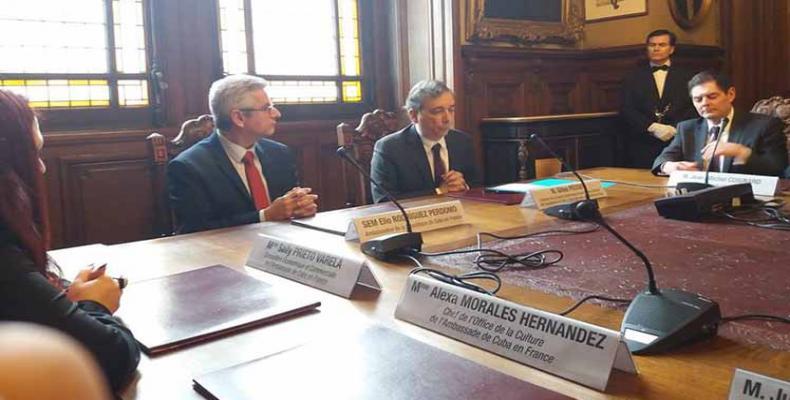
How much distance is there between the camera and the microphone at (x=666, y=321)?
104cm

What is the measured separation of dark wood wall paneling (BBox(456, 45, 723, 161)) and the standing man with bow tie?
0.33 m

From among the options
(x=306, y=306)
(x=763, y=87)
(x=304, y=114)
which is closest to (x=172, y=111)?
(x=304, y=114)

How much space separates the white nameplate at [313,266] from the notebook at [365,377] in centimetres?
34

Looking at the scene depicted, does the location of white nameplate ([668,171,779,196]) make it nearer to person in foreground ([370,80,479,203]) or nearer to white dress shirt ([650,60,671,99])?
person in foreground ([370,80,479,203])

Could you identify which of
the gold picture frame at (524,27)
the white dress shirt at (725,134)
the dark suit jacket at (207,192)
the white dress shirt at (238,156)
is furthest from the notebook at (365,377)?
the gold picture frame at (524,27)

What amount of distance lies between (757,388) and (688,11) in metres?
5.97

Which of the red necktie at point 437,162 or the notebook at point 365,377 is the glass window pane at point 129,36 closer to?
the red necktie at point 437,162

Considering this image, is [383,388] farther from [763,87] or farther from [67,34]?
[763,87]

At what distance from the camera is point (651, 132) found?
5.21 m

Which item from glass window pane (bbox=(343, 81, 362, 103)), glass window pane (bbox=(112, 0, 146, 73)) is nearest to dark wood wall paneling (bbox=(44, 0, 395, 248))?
glass window pane (bbox=(112, 0, 146, 73))

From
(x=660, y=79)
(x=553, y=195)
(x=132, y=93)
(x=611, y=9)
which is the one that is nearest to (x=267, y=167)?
(x=553, y=195)

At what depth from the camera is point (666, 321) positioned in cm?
107

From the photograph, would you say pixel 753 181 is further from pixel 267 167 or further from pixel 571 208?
pixel 267 167

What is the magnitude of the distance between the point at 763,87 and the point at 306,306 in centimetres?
619
